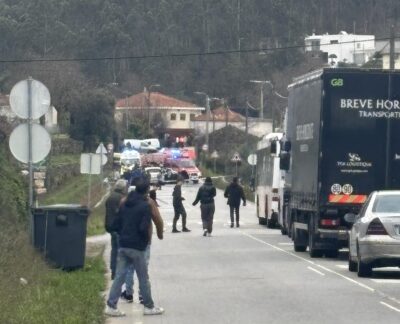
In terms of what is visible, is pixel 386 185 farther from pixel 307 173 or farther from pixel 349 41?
pixel 349 41

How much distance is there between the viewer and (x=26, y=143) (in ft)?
67.9

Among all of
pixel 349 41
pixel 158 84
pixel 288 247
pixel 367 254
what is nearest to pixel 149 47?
pixel 158 84

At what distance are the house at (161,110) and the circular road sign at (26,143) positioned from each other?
91.3 metres

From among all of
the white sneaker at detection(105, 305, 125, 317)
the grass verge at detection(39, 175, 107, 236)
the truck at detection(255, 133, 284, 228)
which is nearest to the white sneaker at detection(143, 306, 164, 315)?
the white sneaker at detection(105, 305, 125, 317)

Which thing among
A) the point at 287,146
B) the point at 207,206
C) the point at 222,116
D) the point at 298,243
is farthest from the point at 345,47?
the point at 298,243

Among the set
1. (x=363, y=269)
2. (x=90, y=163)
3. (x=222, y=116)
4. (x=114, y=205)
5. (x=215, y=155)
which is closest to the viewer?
(x=114, y=205)

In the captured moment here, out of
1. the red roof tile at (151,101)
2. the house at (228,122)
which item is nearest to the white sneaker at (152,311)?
the house at (228,122)

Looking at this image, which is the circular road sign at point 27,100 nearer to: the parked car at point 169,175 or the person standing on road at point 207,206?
the person standing on road at point 207,206

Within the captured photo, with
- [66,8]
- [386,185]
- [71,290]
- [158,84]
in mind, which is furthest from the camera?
[158,84]

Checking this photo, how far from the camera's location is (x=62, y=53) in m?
102

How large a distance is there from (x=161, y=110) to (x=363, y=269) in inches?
4043

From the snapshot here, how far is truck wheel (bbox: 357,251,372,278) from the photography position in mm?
21406

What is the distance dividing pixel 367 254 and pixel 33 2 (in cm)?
8684

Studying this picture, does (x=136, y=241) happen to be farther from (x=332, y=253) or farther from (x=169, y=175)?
(x=169, y=175)
